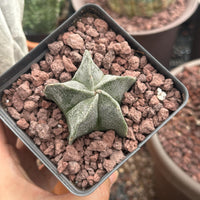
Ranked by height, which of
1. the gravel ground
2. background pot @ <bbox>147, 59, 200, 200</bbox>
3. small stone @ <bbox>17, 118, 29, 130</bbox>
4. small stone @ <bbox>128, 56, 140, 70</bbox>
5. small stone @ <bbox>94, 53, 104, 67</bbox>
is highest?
small stone @ <bbox>94, 53, 104, 67</bbox>

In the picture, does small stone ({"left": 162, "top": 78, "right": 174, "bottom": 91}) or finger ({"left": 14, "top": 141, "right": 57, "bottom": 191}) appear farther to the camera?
finger ({"left": 14, "top": 141, "right": 57, "bottom": 191})

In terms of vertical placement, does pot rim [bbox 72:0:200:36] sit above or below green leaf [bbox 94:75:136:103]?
below

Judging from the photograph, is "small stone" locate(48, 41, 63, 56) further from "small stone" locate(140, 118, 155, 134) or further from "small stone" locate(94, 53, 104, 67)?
"small stone" locate(140, 118, 155, 134)

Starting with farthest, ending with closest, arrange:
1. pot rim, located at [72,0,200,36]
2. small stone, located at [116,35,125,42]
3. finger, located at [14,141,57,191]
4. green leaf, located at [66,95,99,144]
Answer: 1. pot rim, located at [72,0,200,36]
2. finger, located at [14,141,57,191]
3. small stone, located at [116,35,125,42]
4. green leaf, located at [66,95,99,144]

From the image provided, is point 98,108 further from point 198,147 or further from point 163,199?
point 163,199

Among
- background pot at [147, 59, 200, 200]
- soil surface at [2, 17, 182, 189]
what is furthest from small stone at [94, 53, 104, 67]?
background pot at [147, 59, 200, 200]

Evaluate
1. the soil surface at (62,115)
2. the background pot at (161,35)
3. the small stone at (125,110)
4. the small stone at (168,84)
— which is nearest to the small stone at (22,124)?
the soil surface at (62,115)

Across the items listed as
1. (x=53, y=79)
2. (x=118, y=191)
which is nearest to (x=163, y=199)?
(x=118, y=191)

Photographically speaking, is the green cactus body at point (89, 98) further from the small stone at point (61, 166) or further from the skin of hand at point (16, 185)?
the skin of hand at point (16, 185)

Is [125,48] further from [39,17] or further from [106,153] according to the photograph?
[39,17]

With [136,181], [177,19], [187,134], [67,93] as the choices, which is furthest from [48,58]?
[136,181]
